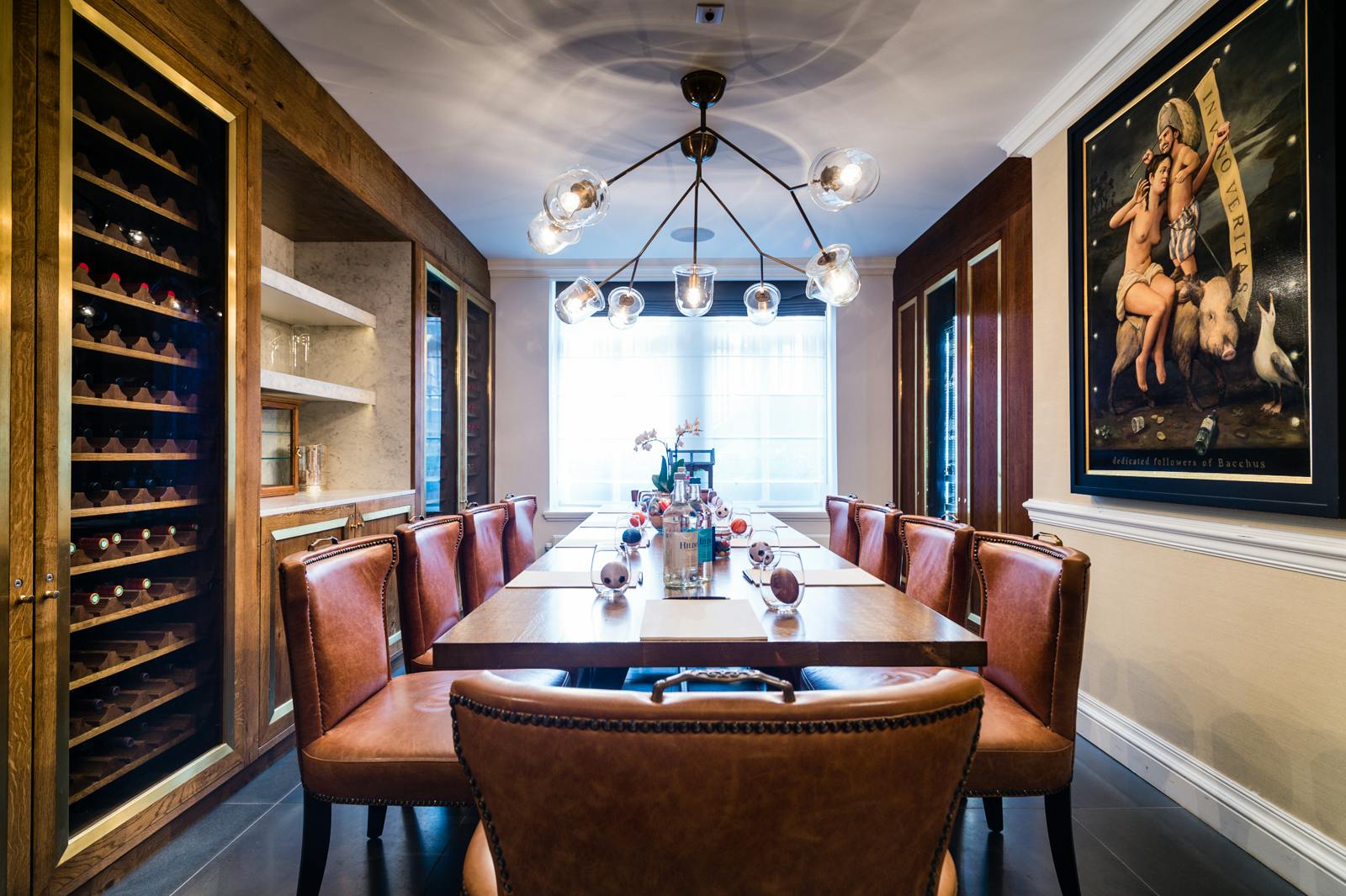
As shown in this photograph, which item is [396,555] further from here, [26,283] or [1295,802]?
[1295,802]

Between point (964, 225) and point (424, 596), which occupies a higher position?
point (964, 225)

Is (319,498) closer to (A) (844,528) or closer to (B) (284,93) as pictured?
(B) (284,93)

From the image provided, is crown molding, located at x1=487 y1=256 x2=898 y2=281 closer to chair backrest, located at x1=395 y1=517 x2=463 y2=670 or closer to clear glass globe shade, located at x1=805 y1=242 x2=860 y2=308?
clear glass globe shade, located at x1=805 y1=242 x2=860 y2=308

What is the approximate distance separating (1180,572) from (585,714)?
7.73ft

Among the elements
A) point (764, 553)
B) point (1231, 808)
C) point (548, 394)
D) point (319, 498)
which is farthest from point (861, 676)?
point (548, 394)

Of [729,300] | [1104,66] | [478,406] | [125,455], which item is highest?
[1104,66]

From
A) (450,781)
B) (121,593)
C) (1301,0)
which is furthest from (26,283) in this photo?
(1301,0)

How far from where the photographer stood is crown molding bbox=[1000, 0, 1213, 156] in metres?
2.14

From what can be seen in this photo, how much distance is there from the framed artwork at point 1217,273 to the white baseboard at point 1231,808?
837mm

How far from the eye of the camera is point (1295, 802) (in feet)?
5.72

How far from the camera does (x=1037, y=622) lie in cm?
154

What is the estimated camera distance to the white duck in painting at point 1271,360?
67.9 inches

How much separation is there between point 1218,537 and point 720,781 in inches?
83.1

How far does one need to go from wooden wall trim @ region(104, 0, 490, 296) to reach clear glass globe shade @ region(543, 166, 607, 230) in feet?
3.61
